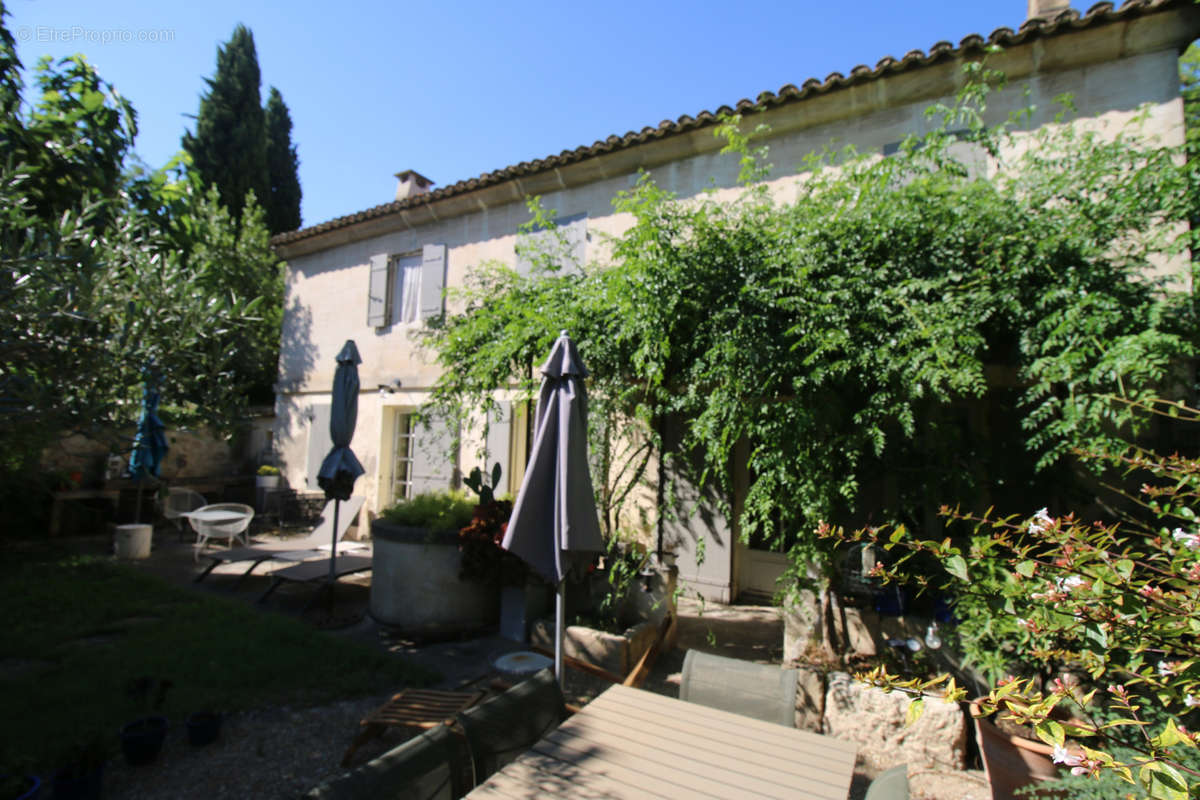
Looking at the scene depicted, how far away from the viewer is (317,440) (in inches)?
421

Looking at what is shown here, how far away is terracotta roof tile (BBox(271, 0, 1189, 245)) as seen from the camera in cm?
520

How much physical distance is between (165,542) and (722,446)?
9.91m

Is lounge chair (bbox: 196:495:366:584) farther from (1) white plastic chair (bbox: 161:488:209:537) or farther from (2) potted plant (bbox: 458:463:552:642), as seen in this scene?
(1) white plastic chair (bbox: 161:488:209:537)

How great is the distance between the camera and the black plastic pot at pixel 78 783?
275 cm

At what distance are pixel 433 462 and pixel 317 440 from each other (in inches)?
119

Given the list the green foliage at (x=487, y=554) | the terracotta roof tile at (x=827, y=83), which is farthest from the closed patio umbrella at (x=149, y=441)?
the terracotta roof tile at (x=827, y=83)

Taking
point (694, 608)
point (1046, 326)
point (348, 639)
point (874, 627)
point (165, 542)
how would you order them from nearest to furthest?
point (1046, 326)
point (874, 627)
point (348, 639)
point (694, 608)
point (165, 542)

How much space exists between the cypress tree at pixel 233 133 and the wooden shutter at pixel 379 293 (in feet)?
40.4

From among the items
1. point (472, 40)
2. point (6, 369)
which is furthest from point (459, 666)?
point (472, 40)

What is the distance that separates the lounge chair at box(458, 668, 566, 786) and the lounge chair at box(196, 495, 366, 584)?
13.9ft

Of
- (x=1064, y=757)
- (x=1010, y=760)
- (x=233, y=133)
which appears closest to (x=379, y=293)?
(x=1010, y=760)

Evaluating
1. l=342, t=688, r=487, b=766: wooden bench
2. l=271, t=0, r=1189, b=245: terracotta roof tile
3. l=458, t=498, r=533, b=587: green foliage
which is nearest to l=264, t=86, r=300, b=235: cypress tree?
l=271, t=0, r=1189, b=245: terracotta roof tile

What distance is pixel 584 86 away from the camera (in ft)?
22.2

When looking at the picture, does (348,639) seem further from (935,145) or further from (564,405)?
(935,145)
